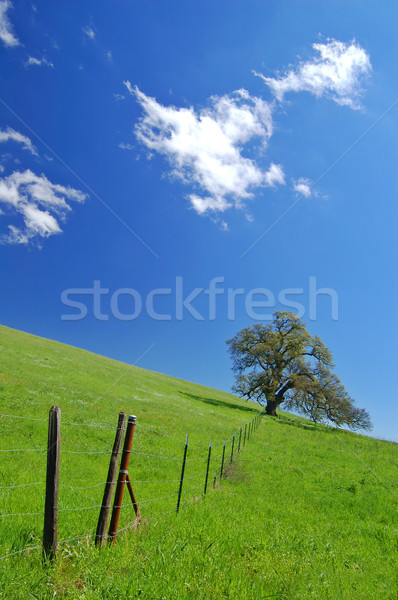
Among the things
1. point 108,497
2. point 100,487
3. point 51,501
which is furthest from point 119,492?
point 100,487

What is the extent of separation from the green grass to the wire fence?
6 cm

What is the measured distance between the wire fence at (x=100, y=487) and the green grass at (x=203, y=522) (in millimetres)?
59

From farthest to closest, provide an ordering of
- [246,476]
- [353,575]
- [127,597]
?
[246,476] → [353,575] → [127,597]

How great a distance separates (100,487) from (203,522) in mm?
5372

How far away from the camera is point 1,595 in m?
4.23

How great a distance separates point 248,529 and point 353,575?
2.44 m

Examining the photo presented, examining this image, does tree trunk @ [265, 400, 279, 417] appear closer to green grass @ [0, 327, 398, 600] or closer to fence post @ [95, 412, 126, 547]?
green grass @ [0, 327, 398, 600]

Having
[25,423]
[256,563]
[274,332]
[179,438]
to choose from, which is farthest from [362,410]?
[256,563]

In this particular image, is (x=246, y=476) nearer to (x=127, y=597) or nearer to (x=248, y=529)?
(x=248, y=529)

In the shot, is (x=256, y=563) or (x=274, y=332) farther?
(x=274, y=332)

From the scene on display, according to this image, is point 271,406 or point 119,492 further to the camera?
point 271,406

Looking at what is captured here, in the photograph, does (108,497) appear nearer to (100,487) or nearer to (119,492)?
(119,492)

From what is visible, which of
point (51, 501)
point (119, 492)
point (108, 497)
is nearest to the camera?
point (51, 501)

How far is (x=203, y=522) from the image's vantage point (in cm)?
801
